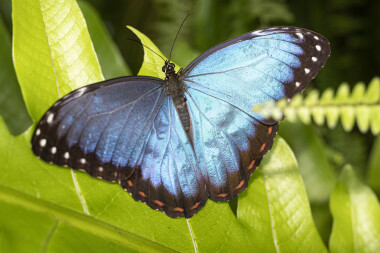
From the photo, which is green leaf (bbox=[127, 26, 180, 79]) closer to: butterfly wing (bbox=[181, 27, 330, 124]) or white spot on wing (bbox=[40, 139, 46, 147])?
butterfly wing (bbox=[181, 27, 330, 124])

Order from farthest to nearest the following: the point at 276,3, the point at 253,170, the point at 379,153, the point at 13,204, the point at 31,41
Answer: the point at 276,3, the point at 379,153, the point at 253,170, the point at 31,41, the point at 13,204

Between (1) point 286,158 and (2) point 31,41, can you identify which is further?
(1) point 286,158

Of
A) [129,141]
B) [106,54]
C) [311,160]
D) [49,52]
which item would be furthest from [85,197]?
[311,160]

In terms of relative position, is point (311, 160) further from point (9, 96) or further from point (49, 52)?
point (9, 96)

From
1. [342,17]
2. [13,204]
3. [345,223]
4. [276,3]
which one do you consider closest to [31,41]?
[13,204]

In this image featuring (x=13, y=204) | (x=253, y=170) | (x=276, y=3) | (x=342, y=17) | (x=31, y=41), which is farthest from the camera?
(x=342, y=17)

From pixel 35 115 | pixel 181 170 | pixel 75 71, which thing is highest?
pixel 75 71

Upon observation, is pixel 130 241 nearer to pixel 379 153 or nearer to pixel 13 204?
pixel 13 204

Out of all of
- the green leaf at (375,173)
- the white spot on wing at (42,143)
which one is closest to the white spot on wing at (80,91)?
the white spot on wing at (42,143)
